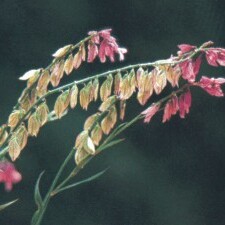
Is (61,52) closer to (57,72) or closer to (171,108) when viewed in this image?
(57,72)

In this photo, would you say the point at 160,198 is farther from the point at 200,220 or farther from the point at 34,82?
the point at 34,82

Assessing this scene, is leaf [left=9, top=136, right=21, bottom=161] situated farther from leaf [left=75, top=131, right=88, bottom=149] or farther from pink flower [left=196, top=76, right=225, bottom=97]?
pink flower [left=196, top=76, right=225, bottom=97]

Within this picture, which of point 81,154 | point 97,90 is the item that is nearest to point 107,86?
point 97,90

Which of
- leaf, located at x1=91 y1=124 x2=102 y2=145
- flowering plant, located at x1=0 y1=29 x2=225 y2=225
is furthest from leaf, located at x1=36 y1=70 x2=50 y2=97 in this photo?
leaf, located at x1=91 y1=124 x2=102 y2=145

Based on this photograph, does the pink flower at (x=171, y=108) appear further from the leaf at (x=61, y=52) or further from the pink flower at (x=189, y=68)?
the leaf at (x=61, y=52)

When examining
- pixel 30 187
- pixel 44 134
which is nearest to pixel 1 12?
pixel 44 134

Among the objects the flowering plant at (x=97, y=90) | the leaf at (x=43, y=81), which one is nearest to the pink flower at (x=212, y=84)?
the flowering plant at (x=97, y=90)

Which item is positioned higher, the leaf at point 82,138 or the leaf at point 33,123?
the leaf at point 33,123

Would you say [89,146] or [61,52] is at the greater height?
[61,52]
